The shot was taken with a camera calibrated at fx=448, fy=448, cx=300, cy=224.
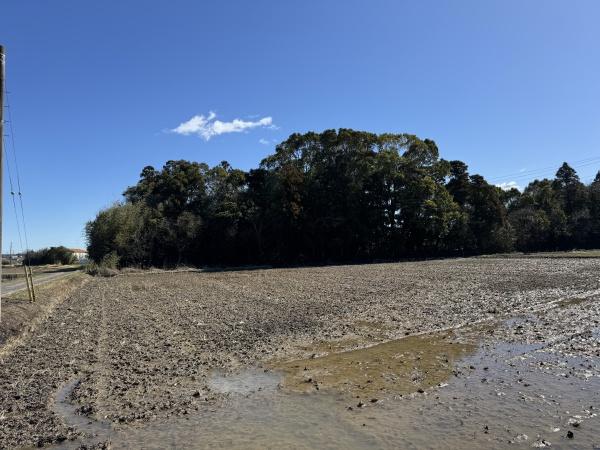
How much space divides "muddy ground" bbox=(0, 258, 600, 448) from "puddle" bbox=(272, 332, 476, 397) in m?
0.08

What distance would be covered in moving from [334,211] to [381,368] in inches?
1914

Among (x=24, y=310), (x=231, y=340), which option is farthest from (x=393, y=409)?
(x=24, y=310)

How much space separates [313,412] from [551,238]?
65.5 metres

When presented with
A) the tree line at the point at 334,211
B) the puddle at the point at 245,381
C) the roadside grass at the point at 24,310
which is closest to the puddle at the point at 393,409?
the puddle at the point at 245,381

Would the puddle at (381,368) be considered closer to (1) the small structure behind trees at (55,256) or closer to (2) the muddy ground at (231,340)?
(2) the muddy ground at (231,340)

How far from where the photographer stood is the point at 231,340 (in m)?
12.0

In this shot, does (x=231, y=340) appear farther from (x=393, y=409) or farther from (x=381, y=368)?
(x=393, y=409)

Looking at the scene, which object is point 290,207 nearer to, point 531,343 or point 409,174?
point 409,174

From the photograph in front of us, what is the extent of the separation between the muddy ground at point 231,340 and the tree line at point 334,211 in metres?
33.4

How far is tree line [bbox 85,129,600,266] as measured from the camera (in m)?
55.3

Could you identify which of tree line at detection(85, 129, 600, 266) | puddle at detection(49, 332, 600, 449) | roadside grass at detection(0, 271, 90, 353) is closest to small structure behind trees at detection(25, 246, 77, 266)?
tree line at detection(85, 129, 600, 266)

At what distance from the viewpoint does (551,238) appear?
62.2m

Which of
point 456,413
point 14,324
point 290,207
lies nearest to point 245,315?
point 14,324

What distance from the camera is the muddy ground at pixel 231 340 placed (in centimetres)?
728
